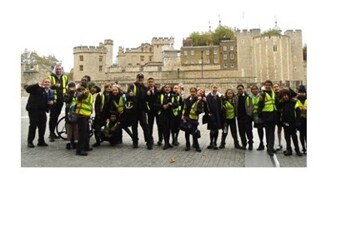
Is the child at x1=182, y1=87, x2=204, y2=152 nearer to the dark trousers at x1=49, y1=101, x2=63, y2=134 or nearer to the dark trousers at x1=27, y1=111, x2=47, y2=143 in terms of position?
the dark trousers at x1=49, y1=101, x2=63, y2=134

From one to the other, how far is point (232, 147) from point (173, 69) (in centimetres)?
4800

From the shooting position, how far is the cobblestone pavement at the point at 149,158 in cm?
710

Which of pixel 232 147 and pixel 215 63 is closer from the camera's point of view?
pixel 232 147

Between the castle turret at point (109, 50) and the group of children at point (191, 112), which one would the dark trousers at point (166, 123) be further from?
the castle turret at point (109, 50)

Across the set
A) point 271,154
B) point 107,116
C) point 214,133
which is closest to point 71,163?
point 107,116

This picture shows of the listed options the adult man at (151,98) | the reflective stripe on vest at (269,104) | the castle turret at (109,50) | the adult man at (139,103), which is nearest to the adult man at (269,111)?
the reflective stripe on vest at (269,104)

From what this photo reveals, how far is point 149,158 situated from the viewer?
7629 mm

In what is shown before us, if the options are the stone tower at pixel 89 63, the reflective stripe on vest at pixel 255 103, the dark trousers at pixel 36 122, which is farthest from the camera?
the stone tower at pixel 89 63

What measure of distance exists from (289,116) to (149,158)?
2.82 meters

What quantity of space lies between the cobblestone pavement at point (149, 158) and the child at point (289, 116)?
0.84ft

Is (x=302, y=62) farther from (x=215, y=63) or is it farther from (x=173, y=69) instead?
(x=173, y=69)

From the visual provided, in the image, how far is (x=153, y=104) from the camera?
884cm

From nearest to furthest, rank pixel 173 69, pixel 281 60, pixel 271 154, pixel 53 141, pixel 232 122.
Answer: pixel 271 154 → pixel 232 122 → pixel 53 141 → pixel 281 60 → pixel 173 69

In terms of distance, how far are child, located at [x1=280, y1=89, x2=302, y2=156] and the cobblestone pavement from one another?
26 cm
